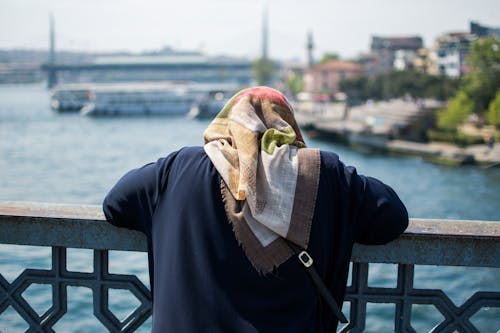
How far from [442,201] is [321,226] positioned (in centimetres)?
2824

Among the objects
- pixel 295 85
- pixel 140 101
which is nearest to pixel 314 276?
pixel 140 101

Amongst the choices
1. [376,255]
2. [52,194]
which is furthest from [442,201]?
[376,255]

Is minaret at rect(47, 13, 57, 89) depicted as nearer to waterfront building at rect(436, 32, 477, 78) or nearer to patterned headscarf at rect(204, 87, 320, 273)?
waterfront building at rect(436, 32, 477, 78)

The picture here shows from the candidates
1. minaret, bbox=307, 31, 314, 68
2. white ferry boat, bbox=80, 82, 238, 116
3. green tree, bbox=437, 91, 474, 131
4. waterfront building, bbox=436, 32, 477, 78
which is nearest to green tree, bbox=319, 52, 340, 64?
minaret, bbox=307, 31, 314, 68

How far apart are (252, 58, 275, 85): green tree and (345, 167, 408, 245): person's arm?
126 metres

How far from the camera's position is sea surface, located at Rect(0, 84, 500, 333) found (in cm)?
483

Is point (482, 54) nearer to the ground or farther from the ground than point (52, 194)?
farther from the ground

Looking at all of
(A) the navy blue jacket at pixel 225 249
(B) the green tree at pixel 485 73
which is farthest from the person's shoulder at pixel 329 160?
(B) the green tree at pixel 485 73

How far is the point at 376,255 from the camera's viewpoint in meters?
2.14

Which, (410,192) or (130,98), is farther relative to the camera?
(130,98)

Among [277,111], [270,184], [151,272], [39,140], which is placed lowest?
[39,140]

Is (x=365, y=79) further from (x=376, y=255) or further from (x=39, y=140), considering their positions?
(x=376, y=255)

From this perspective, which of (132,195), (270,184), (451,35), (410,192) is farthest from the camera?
(451,35)

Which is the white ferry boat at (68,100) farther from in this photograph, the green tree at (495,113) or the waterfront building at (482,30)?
the green tree at (495,113)
